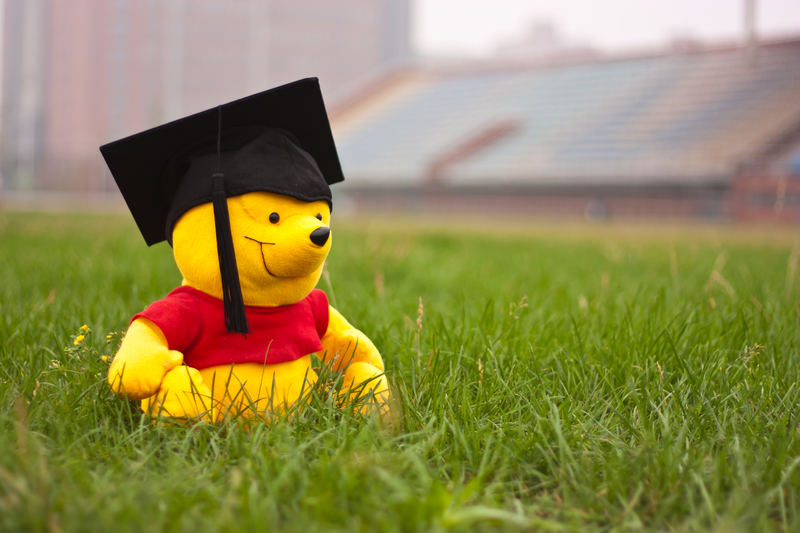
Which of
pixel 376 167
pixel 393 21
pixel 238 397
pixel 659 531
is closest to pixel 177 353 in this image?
pixel 238 397

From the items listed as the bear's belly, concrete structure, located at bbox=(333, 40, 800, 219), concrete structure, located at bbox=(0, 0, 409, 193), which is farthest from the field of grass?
concrete structure, located at bbox=(0, 0, 409, 193)

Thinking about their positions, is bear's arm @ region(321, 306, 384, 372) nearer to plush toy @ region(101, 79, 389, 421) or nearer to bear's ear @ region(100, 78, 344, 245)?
plush toy @ region(101, 79, 389, 421)

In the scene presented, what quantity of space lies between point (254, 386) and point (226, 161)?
1.51 feet

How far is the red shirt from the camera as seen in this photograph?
1.19 metres

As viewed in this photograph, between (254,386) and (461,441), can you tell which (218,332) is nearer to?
(254,386)

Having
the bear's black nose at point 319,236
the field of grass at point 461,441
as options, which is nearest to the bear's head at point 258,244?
the bear's black nose at point 319,236

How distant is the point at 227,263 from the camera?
118cm

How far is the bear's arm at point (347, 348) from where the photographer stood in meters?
1.39

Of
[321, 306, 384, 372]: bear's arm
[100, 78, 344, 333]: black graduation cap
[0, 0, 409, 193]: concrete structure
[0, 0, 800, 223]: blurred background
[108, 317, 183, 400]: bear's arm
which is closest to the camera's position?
[108, 317, 183, 400]: bear's arm

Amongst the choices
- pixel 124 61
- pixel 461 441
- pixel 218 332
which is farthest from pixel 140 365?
pixel 124 61

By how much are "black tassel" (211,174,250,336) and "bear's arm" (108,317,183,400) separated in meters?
0.13

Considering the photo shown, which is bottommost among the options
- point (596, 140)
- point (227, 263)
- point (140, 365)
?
point (140, 365)

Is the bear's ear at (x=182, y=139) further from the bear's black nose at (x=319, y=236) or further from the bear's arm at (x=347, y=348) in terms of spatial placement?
the bear's arm at (x=347, y=348)

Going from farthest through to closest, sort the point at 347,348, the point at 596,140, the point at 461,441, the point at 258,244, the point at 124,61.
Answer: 1. the point at 124,61
2. the point at 596,140
3. the point at 347,348
4. the point at 258,244
5. the point at 461,441
